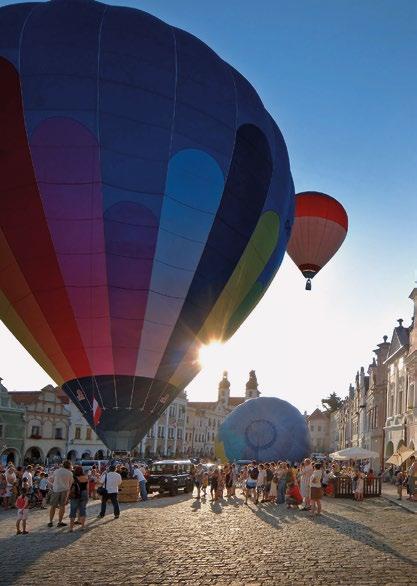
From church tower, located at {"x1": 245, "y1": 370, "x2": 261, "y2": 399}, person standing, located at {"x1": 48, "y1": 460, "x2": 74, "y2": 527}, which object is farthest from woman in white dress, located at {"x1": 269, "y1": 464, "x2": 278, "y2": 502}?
church tower, located at {"x1": 245, "y1": 370, "x2": 261, "y2": 399}

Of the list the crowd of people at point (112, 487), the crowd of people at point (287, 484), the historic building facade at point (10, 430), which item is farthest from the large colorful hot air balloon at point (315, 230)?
the historic building facade at point (10, 430)

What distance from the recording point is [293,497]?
21078mm

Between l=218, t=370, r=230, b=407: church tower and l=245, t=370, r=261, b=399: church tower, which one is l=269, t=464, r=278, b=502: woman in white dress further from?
l=218, t=370, r=230, b=407: church tower

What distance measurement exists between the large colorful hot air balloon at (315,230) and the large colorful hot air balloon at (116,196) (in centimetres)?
598

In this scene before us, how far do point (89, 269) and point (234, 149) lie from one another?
5654 millimetres

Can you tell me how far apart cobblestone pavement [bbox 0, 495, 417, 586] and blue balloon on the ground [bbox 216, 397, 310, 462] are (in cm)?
2221

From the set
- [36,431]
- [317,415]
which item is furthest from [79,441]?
[317,415]

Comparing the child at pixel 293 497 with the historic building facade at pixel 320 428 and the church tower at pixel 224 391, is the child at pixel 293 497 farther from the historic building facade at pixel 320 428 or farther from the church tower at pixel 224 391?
the historic building facade at pixel 320 428

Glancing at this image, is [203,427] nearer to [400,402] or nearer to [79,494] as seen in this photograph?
[400,402]

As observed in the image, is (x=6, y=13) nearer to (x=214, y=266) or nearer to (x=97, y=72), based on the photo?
(x=97, y=72)

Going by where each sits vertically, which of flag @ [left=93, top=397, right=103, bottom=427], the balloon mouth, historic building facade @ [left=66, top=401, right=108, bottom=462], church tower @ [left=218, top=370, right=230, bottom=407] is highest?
the balloon mouth

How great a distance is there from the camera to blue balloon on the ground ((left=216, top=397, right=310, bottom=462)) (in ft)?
132

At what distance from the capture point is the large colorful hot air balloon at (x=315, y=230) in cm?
2542

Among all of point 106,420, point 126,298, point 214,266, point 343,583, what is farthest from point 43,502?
point 343,583
